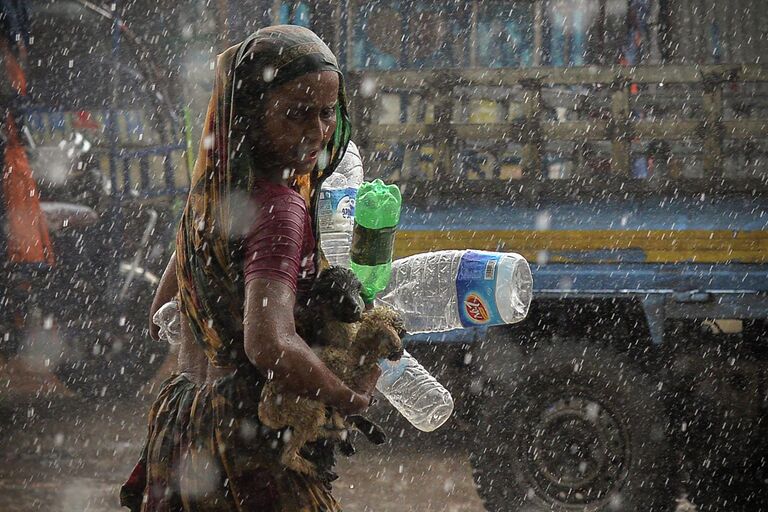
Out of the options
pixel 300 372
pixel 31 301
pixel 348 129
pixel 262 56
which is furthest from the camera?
pixel 31 301

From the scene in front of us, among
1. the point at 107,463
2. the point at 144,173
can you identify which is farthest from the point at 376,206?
the point at 144,173

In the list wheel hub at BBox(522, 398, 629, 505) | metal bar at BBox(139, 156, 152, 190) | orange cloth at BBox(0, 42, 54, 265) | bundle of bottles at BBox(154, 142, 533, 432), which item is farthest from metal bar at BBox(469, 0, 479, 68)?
bundle of bottles at BBox(154, 142, 533, 432)

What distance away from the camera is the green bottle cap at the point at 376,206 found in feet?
7.73

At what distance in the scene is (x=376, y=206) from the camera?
92.9 inches

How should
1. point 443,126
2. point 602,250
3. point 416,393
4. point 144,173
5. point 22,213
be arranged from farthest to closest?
point 144,173 → point 22,213 → point 443,126 → point 602,250 → point 416,393

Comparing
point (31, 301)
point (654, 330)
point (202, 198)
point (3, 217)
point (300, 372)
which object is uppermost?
point (202, 198)

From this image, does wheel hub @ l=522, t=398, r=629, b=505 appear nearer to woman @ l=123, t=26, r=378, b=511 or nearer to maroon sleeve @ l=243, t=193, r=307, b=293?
woman @ l=123, t=26, r=378, b=511

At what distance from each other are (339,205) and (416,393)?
1.96ft

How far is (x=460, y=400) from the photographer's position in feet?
17.9

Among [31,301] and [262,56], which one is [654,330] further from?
[31,301]

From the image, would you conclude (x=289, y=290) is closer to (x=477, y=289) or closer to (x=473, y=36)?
(x=477, y=289)

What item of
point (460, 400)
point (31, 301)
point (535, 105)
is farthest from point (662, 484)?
point (31, 301)

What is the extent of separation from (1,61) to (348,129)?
6.41 meters

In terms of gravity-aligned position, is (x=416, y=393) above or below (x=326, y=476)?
below
